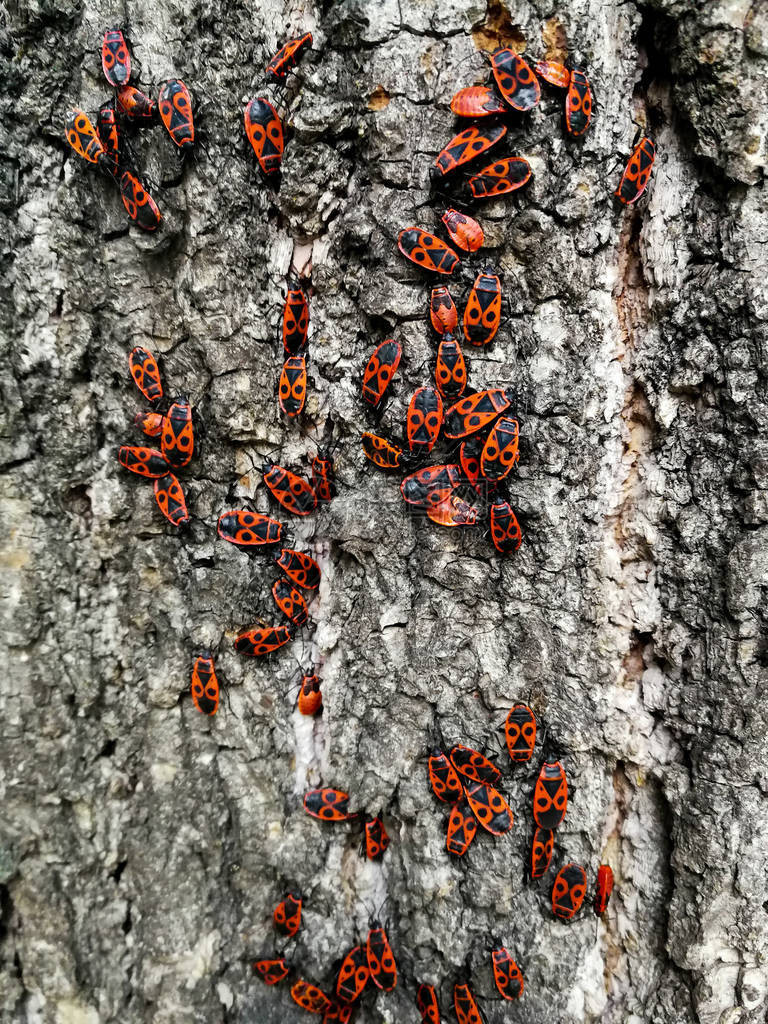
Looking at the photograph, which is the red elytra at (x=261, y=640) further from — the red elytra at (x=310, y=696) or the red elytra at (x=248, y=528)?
the red elytra at (x=248, y=528)

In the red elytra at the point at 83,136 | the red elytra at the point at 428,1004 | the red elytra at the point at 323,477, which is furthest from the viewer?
the red elytra at the point at 323,477

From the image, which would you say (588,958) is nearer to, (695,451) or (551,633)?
(551,633)

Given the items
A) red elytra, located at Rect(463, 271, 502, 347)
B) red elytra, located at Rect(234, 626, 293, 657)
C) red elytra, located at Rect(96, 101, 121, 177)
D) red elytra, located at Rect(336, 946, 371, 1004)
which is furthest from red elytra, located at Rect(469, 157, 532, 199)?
red elytra, located at Rect(336, 946, 371, 1004)

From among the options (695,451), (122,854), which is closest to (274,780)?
(122,854)

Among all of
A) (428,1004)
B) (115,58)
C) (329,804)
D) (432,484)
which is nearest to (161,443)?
(432,484)

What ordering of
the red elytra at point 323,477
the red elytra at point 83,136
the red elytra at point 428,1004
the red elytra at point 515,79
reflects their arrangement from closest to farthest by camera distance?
the red elytra at point 515,79
the red elytra at point 83,136
the red elytra at point 428,1004
the red elytra at point 323,477

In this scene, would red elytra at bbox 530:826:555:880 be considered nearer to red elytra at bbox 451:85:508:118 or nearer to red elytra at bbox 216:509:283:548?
red elytra at bbox 216:509:283:548

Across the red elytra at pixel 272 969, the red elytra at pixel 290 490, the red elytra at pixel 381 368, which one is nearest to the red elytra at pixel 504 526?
the red elytra at pixel 381 368
